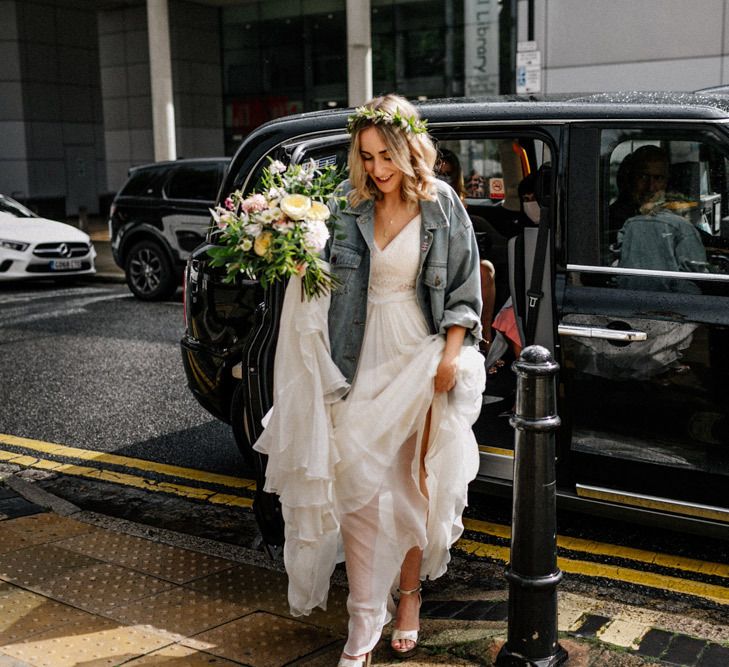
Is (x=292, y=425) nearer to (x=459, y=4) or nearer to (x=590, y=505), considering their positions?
(x=590, y=505)

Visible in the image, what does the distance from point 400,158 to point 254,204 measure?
19.8 inches

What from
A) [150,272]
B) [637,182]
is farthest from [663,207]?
[150,272]

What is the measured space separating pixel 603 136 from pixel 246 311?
1826 mm

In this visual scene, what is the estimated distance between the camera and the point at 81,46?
31188 millimetres

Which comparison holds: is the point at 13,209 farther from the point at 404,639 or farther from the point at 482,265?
the point at 404,639

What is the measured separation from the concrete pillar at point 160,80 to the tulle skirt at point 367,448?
18.6 metres

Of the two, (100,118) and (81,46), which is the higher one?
(81,46)

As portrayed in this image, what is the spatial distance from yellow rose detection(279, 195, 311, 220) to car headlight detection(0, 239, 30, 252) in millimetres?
11047

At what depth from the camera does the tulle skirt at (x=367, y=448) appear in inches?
128

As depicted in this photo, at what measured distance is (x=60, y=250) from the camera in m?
13.7

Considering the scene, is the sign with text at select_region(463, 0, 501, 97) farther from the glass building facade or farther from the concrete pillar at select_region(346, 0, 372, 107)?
the concrete pillar at select_region(346, 0, 372, 107)

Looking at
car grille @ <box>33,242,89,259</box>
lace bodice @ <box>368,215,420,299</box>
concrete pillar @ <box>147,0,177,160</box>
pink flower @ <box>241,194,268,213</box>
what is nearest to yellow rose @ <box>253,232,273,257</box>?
pink flower @ <box>241,194,268,213</box>

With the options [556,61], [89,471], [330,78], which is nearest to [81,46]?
[330,78]

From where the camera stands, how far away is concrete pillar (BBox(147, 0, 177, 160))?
69.2 ft
